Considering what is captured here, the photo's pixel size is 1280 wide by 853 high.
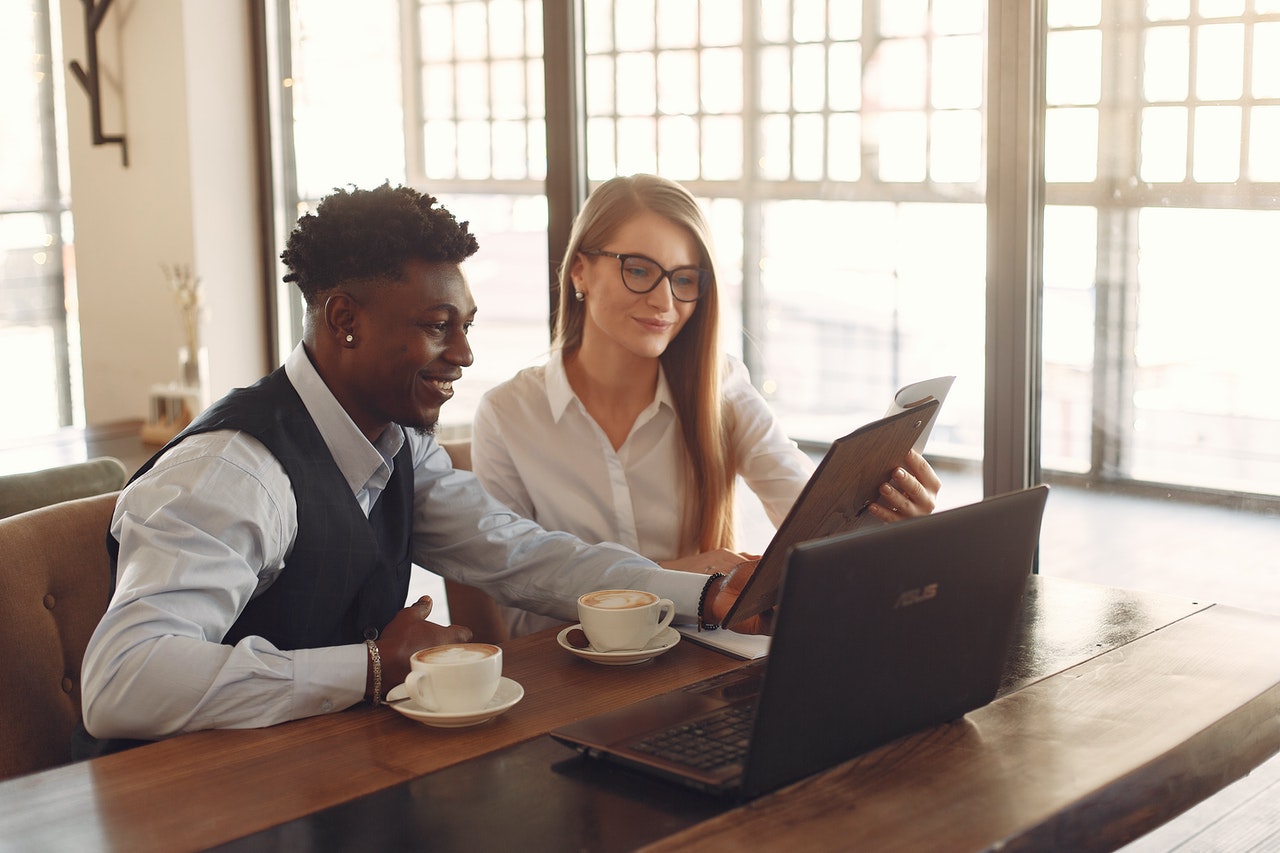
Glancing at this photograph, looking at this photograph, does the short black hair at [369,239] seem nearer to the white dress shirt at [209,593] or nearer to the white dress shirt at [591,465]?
the white dress shirt at [209,593]

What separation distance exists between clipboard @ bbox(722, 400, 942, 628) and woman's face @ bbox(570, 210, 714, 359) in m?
0.64

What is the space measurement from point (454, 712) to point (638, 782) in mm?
230

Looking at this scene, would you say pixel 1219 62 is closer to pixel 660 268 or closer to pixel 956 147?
pixel 956 147

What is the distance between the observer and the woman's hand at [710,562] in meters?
1.84

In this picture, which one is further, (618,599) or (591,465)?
(591,465)

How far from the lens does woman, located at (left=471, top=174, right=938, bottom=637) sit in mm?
2166

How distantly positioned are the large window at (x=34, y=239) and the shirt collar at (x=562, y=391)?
3169 millimetres

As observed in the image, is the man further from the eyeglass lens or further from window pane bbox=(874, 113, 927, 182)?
window pane bbox=(874, 113, 927, 182)

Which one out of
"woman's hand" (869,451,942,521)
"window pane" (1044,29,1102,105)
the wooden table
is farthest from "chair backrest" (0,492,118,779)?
"window pane" (1044,29,1102,105)

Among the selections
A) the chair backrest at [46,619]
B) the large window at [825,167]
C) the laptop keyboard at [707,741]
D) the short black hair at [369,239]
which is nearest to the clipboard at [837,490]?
the laptop keyboard at [707,741]

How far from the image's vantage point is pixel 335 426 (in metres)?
1.56

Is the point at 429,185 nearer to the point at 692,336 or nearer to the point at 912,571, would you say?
the point at 692,336

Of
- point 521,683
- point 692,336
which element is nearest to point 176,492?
point 521,683

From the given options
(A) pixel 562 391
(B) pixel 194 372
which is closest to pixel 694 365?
(A) pixel 562 391
